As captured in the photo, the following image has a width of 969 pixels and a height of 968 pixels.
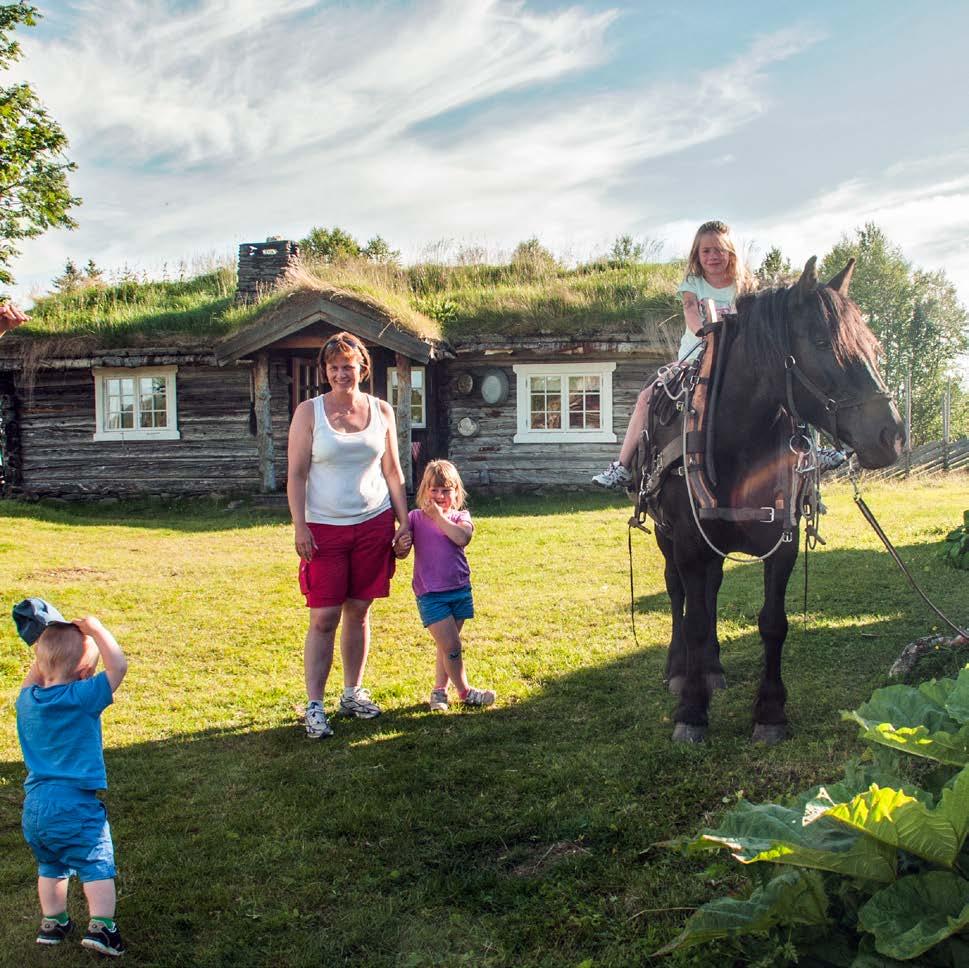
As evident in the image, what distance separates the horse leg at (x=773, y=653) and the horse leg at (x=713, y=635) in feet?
0.87

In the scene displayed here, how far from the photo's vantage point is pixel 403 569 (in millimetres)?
9375

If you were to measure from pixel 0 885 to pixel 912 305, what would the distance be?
47.6 meters

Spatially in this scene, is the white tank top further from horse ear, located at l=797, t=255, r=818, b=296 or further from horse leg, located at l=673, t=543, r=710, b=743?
horse ear, located at l=797, t=255, r=818, b=296

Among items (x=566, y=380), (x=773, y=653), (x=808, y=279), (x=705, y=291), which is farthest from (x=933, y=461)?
(x=808, y=279)

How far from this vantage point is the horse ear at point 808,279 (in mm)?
3410

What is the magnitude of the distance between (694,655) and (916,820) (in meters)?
2.32

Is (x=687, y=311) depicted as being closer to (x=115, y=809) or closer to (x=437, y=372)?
(x=115, y=809)

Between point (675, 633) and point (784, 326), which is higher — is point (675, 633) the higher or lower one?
the lower one

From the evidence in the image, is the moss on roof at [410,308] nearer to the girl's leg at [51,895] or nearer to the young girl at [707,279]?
the young girl at [707,279]

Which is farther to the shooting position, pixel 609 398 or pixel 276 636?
pixel 609 398

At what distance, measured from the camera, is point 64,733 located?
2803 millimetres

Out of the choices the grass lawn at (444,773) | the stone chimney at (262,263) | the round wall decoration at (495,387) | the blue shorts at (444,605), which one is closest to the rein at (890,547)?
the grass lawn at (444,773)

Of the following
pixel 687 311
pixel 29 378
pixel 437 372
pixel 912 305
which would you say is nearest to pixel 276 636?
pixel 687 311

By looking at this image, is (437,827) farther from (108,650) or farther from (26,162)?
(26,162)
